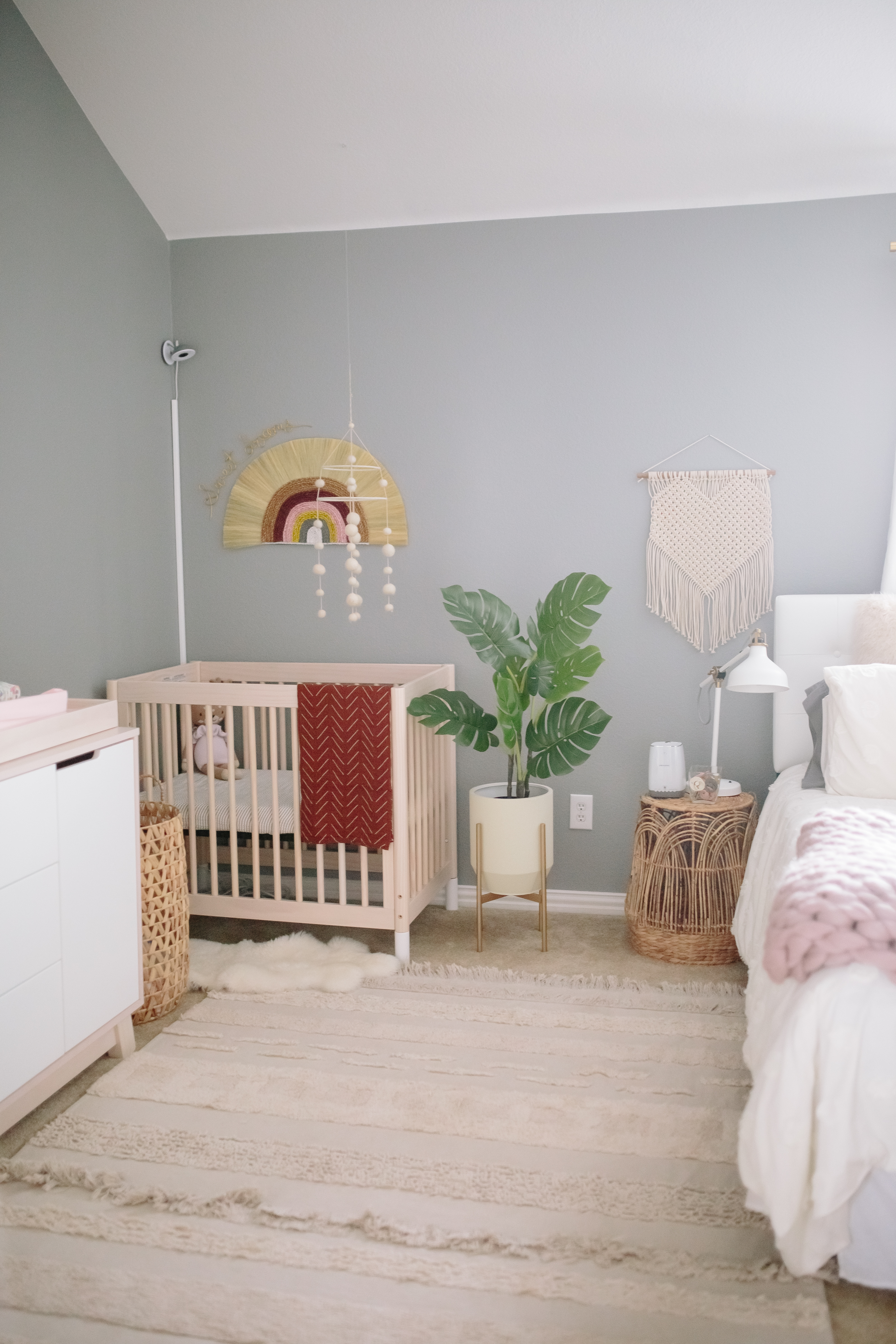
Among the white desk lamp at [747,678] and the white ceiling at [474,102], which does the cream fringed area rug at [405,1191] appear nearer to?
the white desk lamp at [747,678]

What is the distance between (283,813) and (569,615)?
1003 millimetres

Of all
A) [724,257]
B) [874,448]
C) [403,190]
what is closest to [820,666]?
[874,448]

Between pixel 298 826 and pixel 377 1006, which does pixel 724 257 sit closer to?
pixel 298 826

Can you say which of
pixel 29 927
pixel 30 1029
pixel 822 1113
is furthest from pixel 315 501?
pixel 822 1113

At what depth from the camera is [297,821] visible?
2.84 metres

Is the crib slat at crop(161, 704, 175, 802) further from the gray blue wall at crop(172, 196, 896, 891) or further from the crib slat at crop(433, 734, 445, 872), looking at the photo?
the crib slat at crop(433, 734, 445, 872)

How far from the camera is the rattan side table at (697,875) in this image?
2.81 m

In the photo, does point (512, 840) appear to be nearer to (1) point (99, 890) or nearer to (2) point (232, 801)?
(2) point (232, 801)

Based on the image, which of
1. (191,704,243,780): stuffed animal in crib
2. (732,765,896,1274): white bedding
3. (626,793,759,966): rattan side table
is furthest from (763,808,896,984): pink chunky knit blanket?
(191,704,243,780): stuffed animal in crib

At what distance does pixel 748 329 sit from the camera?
120 inches

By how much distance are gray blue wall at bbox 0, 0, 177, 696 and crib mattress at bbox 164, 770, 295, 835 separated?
0.42 meters

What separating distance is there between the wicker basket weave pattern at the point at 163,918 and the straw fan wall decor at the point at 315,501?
3.38ft

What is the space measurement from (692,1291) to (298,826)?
1628 millimetres

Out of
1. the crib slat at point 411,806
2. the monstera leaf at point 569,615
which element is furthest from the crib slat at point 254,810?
the monstera leaf at point 569,615
